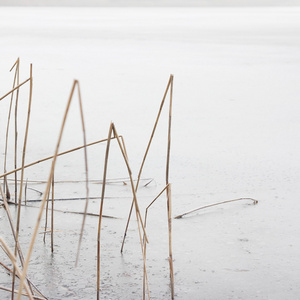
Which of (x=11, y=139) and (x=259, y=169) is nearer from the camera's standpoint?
(x=259, y=169)

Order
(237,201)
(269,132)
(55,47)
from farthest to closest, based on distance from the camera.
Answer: (55,47)
(269,132)
(237,201)

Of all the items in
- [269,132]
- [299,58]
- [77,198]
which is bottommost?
[77,198]

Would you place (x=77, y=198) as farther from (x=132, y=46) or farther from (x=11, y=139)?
(x=132, y=46)

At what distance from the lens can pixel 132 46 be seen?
6934 mm

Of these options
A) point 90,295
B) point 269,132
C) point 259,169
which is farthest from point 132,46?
point 90,295

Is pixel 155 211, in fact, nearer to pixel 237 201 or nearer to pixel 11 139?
pixel 237 201

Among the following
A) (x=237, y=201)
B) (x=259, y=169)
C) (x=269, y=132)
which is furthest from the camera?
(x=269, y=132)

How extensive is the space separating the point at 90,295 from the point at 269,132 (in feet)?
5.49

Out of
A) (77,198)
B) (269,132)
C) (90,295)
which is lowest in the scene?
(90,295)

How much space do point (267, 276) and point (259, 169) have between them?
2.86ft

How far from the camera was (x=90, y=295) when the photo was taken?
1.15m

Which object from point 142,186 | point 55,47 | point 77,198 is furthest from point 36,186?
point 55,47

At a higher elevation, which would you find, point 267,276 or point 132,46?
point 132,46

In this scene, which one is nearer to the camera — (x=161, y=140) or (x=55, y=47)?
(x=161, y=140)
